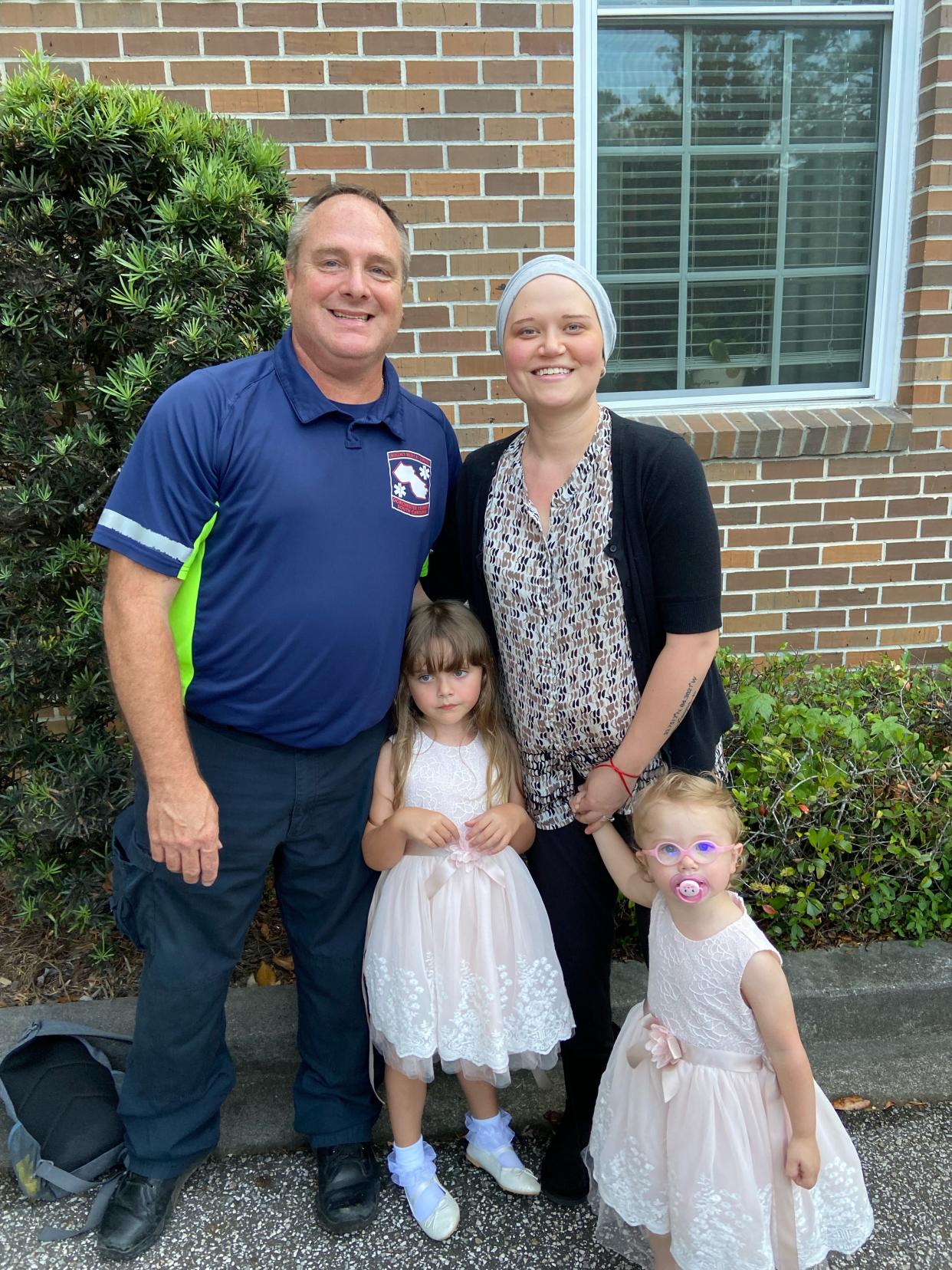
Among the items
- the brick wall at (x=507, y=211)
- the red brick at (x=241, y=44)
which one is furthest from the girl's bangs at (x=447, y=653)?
the red brick at (x=241, y=44)

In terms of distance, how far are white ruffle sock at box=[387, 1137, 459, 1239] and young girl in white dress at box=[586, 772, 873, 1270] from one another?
0.46m

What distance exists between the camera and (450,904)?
6.62 ft

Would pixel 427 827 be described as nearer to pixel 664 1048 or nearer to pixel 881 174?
pixel 664 1048

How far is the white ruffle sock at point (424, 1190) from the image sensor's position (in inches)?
81.7

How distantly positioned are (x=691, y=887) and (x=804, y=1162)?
1.71 feet

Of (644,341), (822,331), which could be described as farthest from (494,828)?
(822,331)

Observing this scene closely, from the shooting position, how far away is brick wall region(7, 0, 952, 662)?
337cm

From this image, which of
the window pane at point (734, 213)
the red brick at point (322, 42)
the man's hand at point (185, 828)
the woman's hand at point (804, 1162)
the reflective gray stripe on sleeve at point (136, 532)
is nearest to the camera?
the woman's hand at point (804, 1162)

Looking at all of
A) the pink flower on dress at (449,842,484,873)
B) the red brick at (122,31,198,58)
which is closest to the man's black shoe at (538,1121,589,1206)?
the pink flower on dress at (449,842,484,873)

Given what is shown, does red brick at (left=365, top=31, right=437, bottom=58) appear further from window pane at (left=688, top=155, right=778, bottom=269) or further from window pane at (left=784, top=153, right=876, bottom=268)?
window pane at (left=784, top=153, right=876, bottom=268)

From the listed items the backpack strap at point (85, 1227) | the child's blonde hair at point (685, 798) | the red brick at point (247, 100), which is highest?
the red brick at point (247, 100)

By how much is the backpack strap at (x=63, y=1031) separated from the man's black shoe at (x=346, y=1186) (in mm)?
624

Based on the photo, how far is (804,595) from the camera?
4.05m

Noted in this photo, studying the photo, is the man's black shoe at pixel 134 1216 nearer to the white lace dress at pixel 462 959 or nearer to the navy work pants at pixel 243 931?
the navy work pants at pixel 243 931
